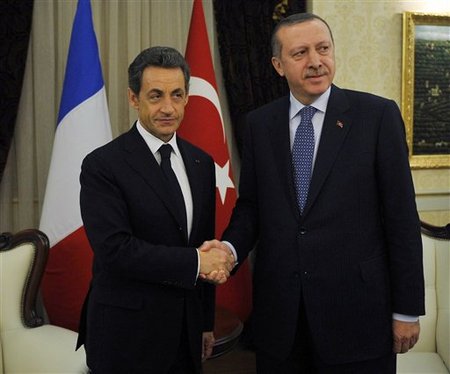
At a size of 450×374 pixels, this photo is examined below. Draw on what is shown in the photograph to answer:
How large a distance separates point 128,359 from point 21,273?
1.18 m

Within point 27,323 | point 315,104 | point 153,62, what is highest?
A: point 153,62

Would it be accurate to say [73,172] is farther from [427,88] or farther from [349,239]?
[427,88]

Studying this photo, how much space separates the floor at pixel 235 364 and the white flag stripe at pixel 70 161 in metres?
1.22

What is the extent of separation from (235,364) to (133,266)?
202 cm

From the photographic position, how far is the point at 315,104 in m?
1.60

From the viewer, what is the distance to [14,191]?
9.89ft

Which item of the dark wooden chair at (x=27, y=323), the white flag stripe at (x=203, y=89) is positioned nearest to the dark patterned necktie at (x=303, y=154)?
the dark wooden chair at (x=27, y=323)

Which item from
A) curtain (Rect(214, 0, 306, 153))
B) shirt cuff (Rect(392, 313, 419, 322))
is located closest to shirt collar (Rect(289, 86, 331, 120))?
shirt cuff (Rect(392, 313, 419, 322))

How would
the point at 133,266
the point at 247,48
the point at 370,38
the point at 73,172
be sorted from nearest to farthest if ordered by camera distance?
the point at 133,266, the point at 73,172, the point at 247,48, the point at 370,38

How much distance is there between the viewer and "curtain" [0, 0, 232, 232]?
2.95 meters

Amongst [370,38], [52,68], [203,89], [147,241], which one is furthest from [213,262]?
[370,38]

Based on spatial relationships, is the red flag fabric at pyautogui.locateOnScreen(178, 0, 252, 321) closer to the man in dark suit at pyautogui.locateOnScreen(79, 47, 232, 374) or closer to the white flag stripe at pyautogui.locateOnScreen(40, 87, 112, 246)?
the white flag stripe at pyautogui.locateOnScreen(40, 87, 112, 246)

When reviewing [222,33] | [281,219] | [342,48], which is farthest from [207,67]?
[281,219]

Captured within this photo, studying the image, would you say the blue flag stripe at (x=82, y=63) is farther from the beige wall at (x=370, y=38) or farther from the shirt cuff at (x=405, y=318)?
the shirt cuff at (x=405, y=318)
